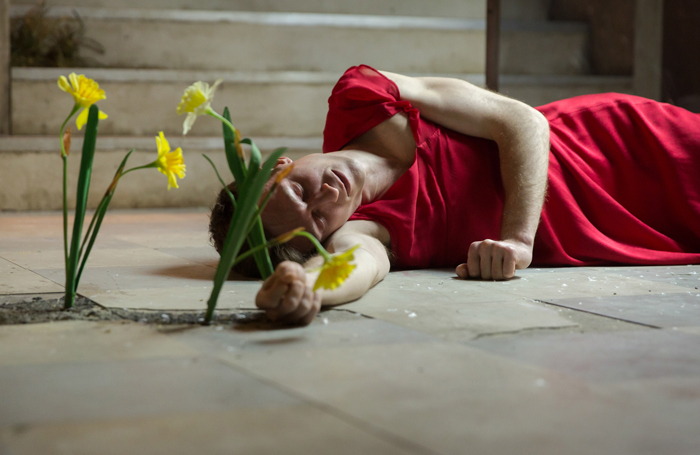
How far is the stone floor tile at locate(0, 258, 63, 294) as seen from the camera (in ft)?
5.10

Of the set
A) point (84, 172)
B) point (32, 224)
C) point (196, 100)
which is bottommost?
point (32, 224)

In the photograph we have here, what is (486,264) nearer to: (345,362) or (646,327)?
(646,327)

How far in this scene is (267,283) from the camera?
1166mm

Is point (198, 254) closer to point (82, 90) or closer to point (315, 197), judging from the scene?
point (315, 197)

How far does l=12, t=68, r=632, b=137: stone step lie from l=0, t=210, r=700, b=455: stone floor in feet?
8.61

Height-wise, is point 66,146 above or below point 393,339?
above

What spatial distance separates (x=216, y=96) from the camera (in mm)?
4156

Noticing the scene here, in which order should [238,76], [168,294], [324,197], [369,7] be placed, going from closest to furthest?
[168,294]
[324,197]
[238,76]
[369,7]

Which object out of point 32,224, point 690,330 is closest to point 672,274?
point 690,330

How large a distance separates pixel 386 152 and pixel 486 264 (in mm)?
460

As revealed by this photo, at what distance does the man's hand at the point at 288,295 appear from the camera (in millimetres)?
1146

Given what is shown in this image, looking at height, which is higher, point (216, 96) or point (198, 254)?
point (216, 96)

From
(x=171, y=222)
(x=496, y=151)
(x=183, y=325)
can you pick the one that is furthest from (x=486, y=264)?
(x=171, y=222)

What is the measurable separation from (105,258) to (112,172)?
1823 millimetres
